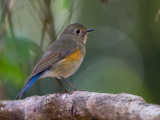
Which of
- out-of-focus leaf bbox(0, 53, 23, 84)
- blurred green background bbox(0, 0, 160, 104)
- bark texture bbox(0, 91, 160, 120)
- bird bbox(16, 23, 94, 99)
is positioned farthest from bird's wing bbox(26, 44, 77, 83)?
blurred green background bbox(0, 0, 160, 104)

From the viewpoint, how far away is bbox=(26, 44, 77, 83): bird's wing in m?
4.69

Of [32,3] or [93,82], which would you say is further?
[93,82]

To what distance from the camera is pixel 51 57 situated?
4926 mm

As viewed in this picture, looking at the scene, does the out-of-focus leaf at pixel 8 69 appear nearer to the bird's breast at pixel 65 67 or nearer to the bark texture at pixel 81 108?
the bark texture at pixel 81 108

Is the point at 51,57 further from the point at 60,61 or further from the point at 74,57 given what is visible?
the point at 74,57

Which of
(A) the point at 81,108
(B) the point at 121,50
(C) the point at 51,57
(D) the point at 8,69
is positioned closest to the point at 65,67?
(C) the point at 51,57

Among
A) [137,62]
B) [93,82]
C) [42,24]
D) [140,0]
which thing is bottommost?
[93,82]

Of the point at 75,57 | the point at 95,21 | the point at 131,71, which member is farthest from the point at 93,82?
the point at 75,57

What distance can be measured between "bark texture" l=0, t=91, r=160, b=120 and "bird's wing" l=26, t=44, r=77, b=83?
0.65 m

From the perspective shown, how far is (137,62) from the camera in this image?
7941mm

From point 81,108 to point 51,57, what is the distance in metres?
1.66

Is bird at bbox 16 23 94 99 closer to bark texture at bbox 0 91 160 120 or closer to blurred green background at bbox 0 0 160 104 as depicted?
bark texture at bbox 0 91 160 120

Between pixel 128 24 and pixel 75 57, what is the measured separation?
3745 mm

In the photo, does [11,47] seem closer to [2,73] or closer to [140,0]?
[2,73]
